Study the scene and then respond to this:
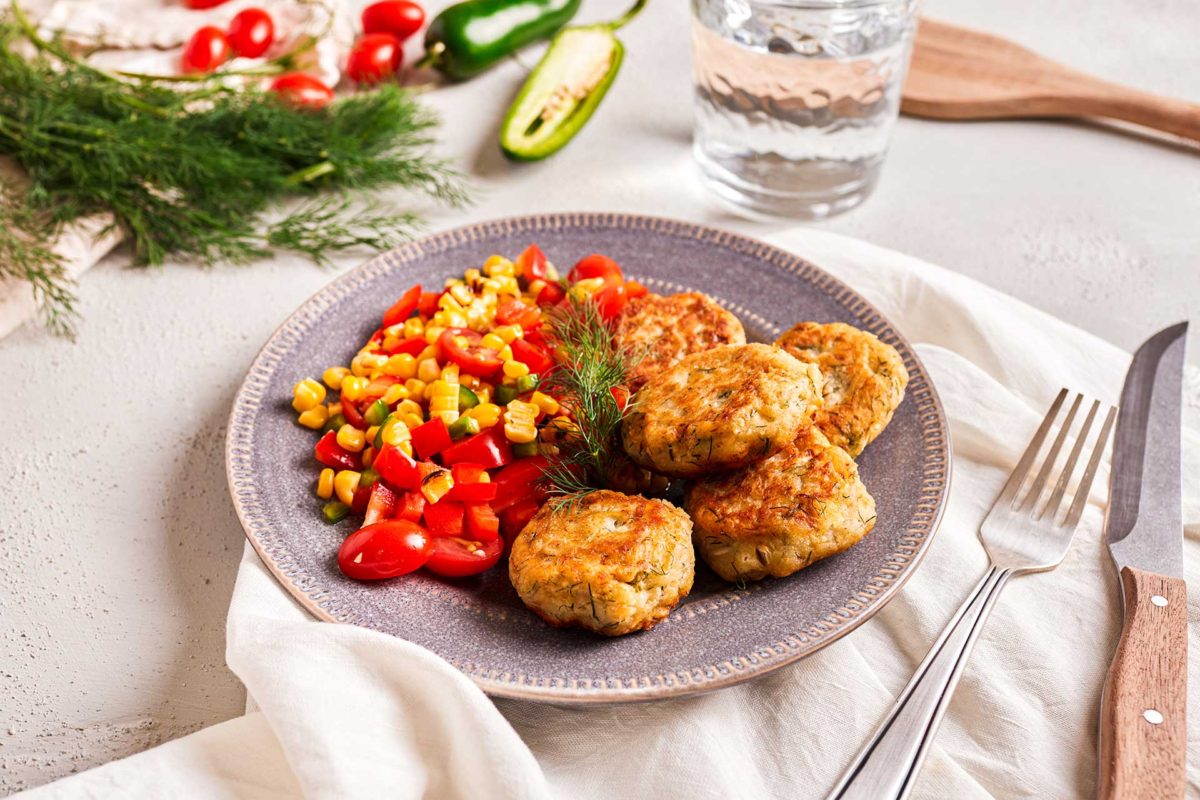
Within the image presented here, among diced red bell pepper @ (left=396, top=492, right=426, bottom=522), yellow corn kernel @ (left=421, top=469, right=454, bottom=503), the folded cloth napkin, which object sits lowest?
the folded cloth napkin

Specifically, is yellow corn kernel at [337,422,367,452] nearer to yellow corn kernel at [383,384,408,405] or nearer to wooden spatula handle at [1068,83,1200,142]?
yellow corn kernel at [383,384,408,405]

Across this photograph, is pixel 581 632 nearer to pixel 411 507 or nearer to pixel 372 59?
pixel 411 507

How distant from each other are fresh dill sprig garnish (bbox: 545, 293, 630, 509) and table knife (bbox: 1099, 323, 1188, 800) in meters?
1.53

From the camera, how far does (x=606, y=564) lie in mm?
2822

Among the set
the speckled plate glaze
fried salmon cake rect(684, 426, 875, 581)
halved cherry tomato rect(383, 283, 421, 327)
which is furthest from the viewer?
halved cherry tomato rect(383, 283, 421, 327)

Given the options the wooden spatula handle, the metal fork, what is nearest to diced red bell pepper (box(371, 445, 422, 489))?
the metal fork

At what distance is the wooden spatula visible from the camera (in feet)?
18.1

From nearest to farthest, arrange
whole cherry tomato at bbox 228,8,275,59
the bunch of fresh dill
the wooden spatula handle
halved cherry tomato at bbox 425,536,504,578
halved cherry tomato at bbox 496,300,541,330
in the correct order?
1. halved cherry tomato at bbox 425,536,504,578
2. halved cherry tomato at bbox 496,300,541,330
3. the bunch of fresh dill
4. the wooden spatula handle
5. whole cherry tomato at bbox 228,8,275,59

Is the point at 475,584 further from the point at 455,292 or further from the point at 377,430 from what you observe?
the point at 455,292

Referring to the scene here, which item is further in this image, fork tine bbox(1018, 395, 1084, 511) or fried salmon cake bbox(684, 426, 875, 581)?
fork tine bbox(1018, 395, 1084, 511)

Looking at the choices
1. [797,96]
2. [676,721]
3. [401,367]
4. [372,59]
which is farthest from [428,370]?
[372,59]

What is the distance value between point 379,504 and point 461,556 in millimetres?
312

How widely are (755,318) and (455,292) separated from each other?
1110mm

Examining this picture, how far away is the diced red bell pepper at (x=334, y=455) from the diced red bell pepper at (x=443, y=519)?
0.35 m
